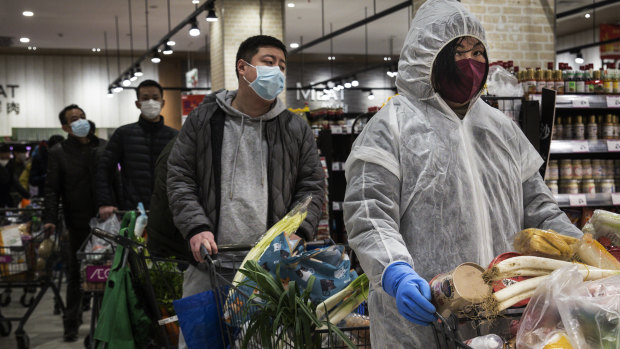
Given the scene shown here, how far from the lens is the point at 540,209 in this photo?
2.02 metres

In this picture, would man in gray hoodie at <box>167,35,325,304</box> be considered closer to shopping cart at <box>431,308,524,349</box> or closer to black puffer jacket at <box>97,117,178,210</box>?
shopping cart at <box>431,308,524,349</box>

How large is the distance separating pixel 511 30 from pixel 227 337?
526cm

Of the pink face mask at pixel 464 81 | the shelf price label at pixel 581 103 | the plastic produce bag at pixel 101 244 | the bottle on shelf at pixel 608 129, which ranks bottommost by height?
the plastic produce bag at pixel 101 244

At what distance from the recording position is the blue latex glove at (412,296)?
4.78ft

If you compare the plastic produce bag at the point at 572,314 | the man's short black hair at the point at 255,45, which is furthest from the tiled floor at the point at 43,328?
the plastic produce bag at the point at 572,314

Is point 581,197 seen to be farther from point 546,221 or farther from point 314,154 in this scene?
point 546,221

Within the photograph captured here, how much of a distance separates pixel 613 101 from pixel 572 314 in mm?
4164

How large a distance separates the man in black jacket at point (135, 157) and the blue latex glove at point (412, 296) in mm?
3835

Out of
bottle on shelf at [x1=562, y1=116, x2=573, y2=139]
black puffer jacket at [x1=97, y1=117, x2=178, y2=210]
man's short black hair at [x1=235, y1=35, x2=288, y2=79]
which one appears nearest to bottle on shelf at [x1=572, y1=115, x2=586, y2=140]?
bottle on shelf at [x1=562, y1=116, x2=573, y2=139]

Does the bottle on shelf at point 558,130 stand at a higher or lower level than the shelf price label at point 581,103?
lower

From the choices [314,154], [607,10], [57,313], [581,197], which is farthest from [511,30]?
[607,10]

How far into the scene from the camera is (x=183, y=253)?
3324 millimetres

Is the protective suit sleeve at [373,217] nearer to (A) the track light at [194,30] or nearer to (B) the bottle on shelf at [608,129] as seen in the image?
(B) the bottle on shelf at [608,129]

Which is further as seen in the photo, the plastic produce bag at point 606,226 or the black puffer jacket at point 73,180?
the black puffer jacket at point 73,180
